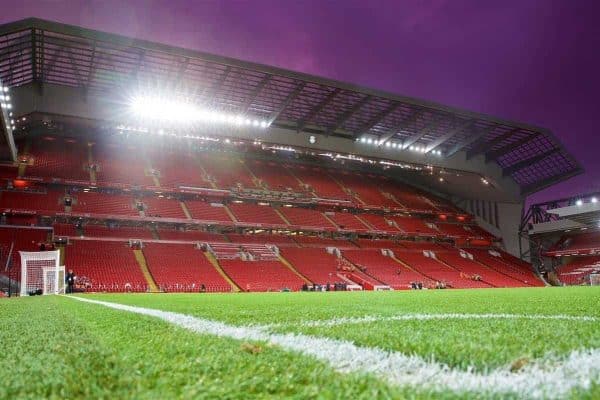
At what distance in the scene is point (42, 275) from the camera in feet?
77.7

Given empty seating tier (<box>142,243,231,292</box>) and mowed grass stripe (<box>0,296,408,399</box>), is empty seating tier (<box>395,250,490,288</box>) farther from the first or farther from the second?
mowed grass stripe (<box>0,296,408,399</box>)

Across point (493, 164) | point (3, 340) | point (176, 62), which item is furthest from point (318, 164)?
point (3, 340)

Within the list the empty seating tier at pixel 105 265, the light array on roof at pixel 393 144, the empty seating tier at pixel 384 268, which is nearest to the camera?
the empty seating tier at pixel 105 265

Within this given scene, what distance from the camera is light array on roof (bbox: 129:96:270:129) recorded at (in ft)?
113

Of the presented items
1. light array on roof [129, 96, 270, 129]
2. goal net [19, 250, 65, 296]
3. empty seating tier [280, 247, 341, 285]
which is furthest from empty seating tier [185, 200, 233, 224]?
goal net [19, 250, 65, 296]

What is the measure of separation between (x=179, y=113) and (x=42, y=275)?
16.5m

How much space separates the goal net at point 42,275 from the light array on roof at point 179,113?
14.6m

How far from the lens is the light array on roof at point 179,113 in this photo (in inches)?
1352

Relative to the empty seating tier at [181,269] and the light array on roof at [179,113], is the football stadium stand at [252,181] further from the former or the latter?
the light array on roof at [179,113]

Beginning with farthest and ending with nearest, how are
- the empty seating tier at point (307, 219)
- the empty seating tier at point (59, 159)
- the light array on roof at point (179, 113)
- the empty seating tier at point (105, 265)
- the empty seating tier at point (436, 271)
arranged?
the empty seating tier at point (307, 219), the empty seating tier at point (436, 271), the empty seating tier at point (59, 159), the light array on roof at point (179, 113), the empty seating tier at point (105, 265)

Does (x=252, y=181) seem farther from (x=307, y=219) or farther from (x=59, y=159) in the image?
(x=59, y=159)

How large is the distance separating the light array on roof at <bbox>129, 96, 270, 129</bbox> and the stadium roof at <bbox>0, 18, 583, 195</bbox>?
0.74 m

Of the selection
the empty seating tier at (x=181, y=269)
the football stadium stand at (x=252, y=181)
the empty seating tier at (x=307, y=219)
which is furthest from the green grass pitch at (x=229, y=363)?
the empty seating tier at (x=307, y=219)

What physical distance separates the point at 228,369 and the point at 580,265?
5211 cm
